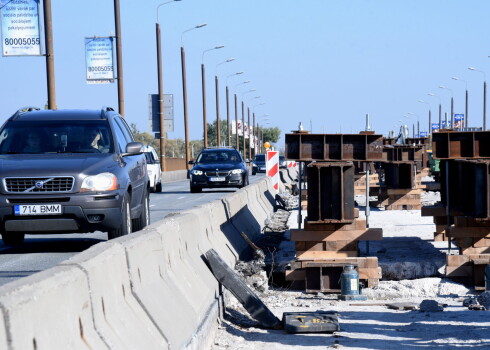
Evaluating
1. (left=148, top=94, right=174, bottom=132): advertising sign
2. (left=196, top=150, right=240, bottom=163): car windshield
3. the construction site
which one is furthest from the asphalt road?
(left=148, top=94, right=174, bottom=132): advertising sign

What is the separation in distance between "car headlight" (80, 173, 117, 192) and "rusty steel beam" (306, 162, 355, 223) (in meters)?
3.37

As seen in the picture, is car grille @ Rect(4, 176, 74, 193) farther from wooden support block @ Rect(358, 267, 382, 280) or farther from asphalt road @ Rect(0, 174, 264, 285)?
wooden support block @ Rect(358, 267, 382, 280)

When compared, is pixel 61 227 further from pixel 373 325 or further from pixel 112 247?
pixel 112 247

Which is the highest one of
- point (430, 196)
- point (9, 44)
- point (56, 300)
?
point (9, 44)

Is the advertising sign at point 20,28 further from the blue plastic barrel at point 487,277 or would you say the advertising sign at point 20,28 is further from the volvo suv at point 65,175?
the blue plastic barrel at point 487,277

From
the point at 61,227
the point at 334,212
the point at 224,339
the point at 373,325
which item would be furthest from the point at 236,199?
the point at 224,339

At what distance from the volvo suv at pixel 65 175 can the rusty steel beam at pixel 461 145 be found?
475 centimetres

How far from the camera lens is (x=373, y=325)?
10.6m

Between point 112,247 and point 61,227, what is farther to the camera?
point 61,227

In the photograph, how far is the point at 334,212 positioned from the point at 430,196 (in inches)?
1048

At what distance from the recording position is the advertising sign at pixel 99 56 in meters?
41.4

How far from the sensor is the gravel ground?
9.38 m

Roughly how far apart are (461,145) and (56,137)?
621 centimetres

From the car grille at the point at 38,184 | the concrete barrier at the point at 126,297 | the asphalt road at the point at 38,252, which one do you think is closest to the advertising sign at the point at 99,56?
the asphalt road at the point at 38,252
